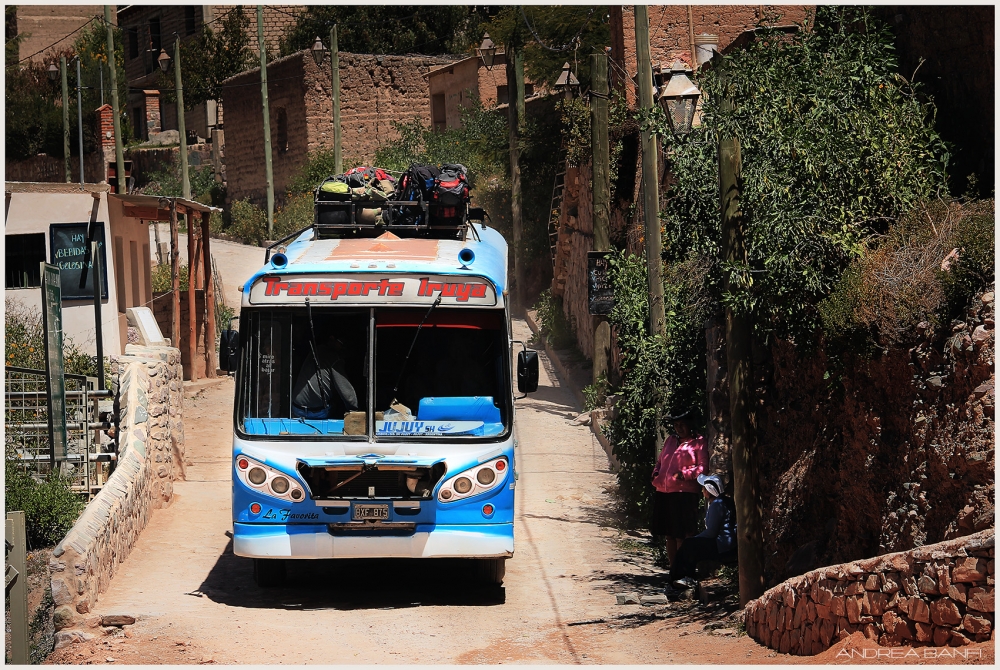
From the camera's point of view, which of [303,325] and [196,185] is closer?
[303,325]

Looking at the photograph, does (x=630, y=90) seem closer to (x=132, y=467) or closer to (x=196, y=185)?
(x=132, y=467)

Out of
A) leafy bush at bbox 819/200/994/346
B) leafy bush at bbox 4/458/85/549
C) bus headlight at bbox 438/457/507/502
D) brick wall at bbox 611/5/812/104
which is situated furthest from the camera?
brick wall at bbox 611/5/812/104

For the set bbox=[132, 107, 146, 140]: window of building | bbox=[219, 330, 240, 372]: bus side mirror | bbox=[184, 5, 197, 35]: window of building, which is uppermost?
bbox=[184, 5, 197, 35]: window of building

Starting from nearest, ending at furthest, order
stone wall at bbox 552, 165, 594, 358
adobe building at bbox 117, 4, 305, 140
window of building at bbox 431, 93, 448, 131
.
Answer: stone wall at bbox 552, 165, 594, 358
window of building at bbox 431, 93, 448, 131
adobe building at bbox 117, 4, 305, 140

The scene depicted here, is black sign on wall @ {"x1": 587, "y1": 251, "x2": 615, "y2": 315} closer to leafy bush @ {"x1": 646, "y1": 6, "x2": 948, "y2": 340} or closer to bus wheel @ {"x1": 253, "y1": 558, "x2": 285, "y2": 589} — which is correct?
leafy bush @ {"x1": 646, "y1": 6, "x2": 948, "y2": 340}

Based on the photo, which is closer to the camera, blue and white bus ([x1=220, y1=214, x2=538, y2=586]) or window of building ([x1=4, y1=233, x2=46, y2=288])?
blue and white bus ([x1=220, y1=214, x2=538, y2=586])

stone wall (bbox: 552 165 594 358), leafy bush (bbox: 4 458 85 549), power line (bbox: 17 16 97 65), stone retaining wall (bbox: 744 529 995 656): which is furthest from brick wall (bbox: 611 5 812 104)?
power line (bbox: 17 16 97 65)

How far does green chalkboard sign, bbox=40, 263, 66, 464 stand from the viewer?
40.4ft

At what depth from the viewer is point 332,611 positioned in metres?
9.05

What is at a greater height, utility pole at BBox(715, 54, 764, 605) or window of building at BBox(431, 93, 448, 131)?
window of building at BBox(431, 93, 448, 131)

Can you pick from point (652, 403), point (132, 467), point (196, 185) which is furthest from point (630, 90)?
point (196, 185)

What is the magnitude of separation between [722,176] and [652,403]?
168 inches

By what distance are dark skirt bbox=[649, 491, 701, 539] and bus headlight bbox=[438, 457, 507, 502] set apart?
191cm
